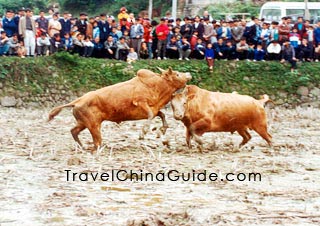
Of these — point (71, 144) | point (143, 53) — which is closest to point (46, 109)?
point (143, 53)

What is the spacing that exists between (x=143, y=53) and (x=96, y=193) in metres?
15.6

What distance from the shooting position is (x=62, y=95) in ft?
81.5

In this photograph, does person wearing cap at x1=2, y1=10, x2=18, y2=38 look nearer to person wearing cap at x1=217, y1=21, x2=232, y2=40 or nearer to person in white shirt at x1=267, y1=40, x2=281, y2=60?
person wearing cap at x1=217, y1=21, x2=232, y2=40

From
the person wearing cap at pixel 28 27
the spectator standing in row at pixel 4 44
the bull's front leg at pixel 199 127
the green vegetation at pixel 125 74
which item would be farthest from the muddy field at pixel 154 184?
the green vegetation at pixel 125 74

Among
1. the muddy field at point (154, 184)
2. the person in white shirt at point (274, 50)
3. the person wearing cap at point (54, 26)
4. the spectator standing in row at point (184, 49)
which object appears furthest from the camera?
the person in white shirt at point (274, 50)

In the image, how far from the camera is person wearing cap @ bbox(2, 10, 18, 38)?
23812mm

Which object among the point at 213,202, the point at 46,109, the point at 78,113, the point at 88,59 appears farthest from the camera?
the point at 88,59

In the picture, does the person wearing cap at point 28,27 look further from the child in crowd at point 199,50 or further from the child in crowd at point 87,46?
the child in crowd at point 199,50

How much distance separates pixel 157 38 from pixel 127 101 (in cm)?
1117

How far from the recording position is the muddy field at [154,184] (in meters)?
9.44

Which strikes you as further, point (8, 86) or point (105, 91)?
point (8, 86)

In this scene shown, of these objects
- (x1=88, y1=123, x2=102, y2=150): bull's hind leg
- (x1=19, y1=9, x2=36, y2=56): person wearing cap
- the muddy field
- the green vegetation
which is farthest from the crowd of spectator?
(x1=88, y1=123, x2=102, y2=150): bull's hind leg

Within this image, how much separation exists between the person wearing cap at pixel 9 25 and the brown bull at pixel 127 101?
9.61 metres

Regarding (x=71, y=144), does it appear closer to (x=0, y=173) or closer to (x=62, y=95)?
(x=0, y=173)
